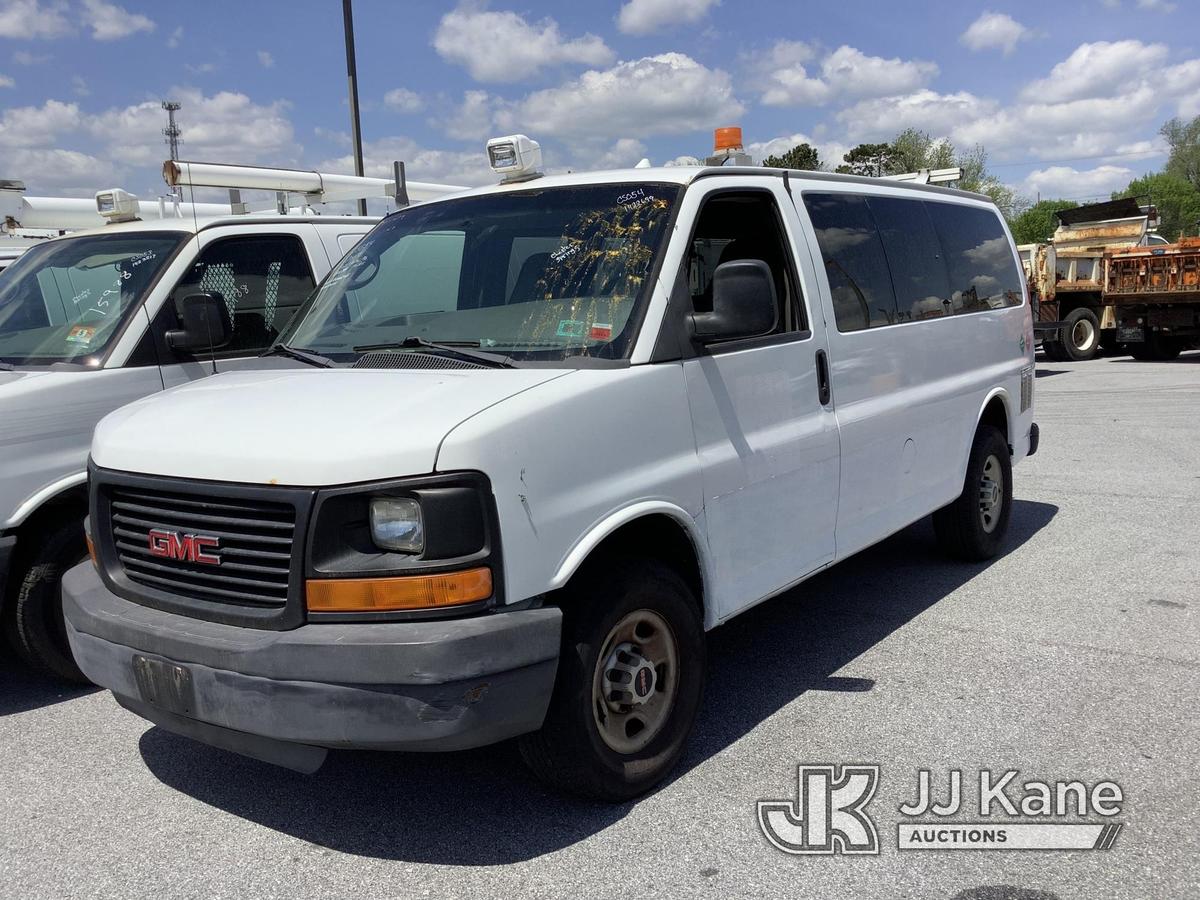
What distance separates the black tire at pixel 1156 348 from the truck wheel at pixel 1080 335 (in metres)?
0.69

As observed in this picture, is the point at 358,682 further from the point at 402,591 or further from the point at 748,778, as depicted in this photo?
the point at 748,778

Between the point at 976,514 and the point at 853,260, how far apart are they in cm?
205

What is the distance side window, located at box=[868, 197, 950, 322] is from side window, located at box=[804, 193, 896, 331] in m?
0.09

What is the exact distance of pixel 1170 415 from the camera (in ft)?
39.7

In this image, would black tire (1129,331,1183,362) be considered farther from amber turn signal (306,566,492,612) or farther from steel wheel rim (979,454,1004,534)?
amber turn signal (306,566,492,612)

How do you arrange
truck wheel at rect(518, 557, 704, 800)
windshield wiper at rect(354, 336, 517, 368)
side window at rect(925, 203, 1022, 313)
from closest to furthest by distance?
truck wheel at rect(518, 557, 704, 800) < windshield wiper at rect(354, 336, 517, 368) < side window at rect(925, 203, 1022, 313)

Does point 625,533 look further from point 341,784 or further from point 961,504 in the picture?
point 961,504

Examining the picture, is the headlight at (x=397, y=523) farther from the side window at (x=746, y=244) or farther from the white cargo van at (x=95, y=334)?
the white cargo van at (x=95, y=334)

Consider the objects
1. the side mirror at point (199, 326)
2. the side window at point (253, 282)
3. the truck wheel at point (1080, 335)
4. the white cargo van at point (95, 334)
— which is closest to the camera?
the white cargo van at point (95, 334)

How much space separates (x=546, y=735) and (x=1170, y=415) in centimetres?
1098

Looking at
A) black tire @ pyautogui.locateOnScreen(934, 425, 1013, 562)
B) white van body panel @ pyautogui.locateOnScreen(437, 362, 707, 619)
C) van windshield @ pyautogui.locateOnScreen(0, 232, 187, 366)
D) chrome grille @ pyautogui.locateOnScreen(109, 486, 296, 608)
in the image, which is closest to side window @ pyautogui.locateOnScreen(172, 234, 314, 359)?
van windshield @ pyautogui.locateOnScreen(0, 232, 187, 366)

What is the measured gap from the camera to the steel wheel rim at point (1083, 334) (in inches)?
795

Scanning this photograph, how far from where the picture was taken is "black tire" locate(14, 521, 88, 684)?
4636 millimetres

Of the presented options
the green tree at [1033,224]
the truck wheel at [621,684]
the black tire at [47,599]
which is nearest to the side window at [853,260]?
the truck wheel at [621,684]
